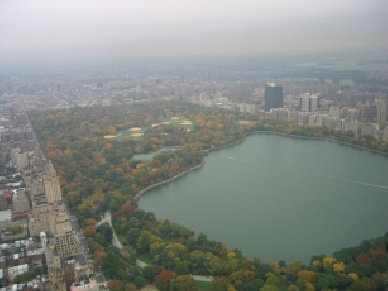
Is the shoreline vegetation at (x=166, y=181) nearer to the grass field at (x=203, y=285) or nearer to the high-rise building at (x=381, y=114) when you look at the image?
the grass field at (x=203, y=285)

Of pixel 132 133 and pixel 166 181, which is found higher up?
pixel 132 133

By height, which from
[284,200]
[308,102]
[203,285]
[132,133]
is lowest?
[203,285]

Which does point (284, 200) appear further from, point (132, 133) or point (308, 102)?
point (308, 102)

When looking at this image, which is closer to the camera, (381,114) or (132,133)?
(381,114)

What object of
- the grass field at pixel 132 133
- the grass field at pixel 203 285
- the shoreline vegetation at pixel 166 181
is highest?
the grass field at pixel 132 133

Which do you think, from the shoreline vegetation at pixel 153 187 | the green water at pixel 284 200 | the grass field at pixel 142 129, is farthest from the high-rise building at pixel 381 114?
the grass field at pixel 142 129

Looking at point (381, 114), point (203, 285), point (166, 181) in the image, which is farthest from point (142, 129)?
point (203, 285)
